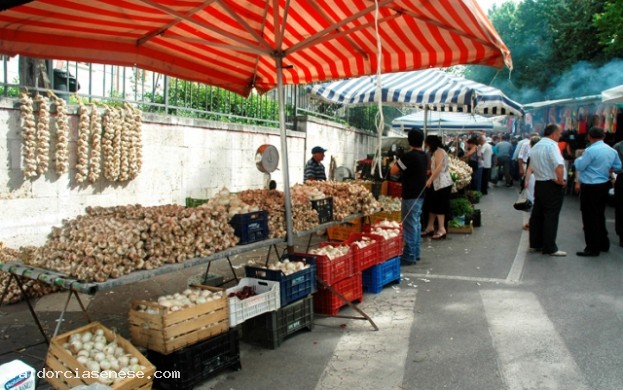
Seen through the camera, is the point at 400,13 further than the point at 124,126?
No

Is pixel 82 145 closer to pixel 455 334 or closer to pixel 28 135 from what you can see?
pixel 28 135

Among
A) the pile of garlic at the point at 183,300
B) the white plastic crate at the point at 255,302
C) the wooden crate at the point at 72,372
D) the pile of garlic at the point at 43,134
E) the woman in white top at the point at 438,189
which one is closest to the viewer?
the wooden crate at the point at 72,372

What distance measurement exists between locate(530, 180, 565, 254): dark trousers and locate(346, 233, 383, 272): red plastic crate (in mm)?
3788

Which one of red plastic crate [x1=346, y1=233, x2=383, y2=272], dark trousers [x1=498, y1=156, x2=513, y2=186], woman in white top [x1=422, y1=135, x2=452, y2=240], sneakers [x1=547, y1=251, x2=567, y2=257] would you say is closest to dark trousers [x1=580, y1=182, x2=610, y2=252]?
sneakers [x1=547, y1=251, x2=567, y2=257]

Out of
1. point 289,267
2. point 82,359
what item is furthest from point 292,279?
point 82,359

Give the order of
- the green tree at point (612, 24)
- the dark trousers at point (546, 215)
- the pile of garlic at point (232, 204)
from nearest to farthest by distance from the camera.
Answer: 1. the pile of garlic at point (232, 204)
2. the dark trousers at point (546, 215)
3. the green tree at point (612, 24)

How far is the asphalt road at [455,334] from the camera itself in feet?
14.4

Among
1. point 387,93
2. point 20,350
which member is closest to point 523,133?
point 387,93

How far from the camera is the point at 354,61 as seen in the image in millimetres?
6758

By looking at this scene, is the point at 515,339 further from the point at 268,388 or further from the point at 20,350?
the point at 20,350

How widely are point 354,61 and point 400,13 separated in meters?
1.76

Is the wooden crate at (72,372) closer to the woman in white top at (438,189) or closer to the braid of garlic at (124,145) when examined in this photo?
the braid of garlic at (124,145)

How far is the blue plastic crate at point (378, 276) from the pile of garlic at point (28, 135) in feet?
14.9

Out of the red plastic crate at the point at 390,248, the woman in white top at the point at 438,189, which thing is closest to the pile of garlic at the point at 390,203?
the woman in white top at the point at 438,189
